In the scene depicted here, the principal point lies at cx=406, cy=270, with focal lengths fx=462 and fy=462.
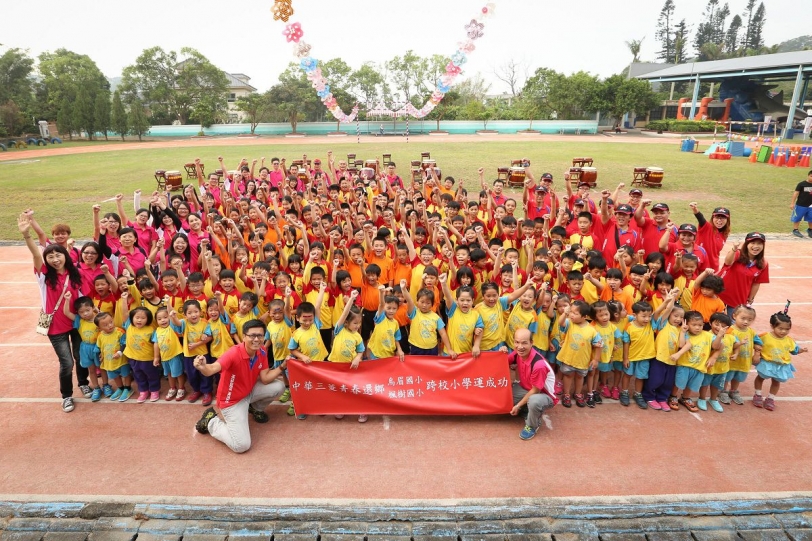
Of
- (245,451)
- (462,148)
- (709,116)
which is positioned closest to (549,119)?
(709,116)

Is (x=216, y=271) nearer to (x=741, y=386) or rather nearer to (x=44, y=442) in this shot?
(x=44, y=442)

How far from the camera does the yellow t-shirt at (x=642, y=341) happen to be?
5.26 metres

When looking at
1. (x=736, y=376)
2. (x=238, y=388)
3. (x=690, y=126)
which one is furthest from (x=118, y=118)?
(x=690, y=126)

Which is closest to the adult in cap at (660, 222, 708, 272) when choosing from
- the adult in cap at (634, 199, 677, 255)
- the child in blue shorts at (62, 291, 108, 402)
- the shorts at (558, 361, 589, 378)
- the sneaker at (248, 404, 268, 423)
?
the adult in cap at (634, 199, 677, 255)

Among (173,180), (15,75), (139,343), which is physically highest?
(15,75)

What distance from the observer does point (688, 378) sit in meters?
5.32

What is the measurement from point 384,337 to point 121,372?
335 cm

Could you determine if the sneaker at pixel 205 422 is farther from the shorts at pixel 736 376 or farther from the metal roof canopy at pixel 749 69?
the metal roof canopy at pixel 749 69

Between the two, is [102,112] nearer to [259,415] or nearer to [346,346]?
[259,415]

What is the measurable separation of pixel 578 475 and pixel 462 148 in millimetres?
30165

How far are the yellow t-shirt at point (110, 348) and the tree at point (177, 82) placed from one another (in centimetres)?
5271

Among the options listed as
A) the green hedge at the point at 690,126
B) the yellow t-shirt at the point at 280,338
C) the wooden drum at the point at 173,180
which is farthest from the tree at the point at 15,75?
the green hedge at the point at 690,126

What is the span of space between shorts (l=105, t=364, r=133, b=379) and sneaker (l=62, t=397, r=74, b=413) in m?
0.46

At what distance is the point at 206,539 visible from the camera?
346 centimetres
